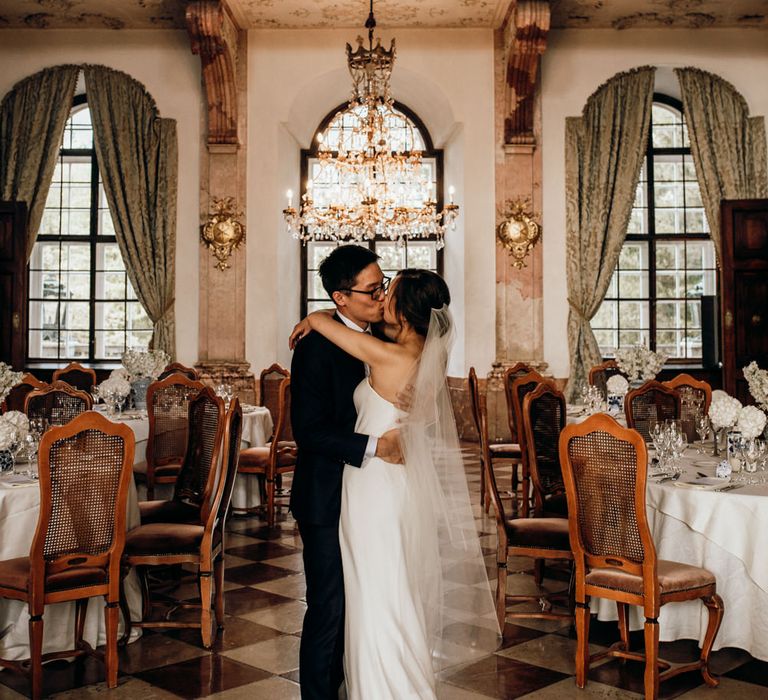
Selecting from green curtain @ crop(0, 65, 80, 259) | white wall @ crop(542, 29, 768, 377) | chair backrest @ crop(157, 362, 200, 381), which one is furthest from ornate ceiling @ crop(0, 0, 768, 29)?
chair backrest @ crop(157, 362, 200, 381)

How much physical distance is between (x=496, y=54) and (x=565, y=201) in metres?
1.92

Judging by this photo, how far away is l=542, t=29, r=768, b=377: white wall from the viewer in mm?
9648

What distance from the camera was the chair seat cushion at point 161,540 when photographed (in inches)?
146

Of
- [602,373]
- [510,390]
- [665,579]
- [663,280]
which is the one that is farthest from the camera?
[663,280]

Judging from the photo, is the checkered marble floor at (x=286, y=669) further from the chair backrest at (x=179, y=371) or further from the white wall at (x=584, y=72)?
the white wall at (x=584, y=72)

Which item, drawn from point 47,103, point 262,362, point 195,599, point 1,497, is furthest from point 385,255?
point 1,497

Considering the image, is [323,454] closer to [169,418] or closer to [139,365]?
[169,418]

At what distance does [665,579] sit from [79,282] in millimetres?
9004

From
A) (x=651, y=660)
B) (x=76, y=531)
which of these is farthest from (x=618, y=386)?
(x=76, y=531)

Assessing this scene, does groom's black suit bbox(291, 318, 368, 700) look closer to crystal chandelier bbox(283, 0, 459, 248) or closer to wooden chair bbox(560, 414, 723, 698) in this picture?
wooden chair bbox(560, 414, 723, 698)

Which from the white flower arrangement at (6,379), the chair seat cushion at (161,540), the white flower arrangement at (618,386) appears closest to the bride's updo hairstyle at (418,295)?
the chair seat cushion at (161,540)

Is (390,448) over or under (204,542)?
over

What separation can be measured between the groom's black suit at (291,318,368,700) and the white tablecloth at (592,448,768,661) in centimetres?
169

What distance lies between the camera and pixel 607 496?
3.30m
